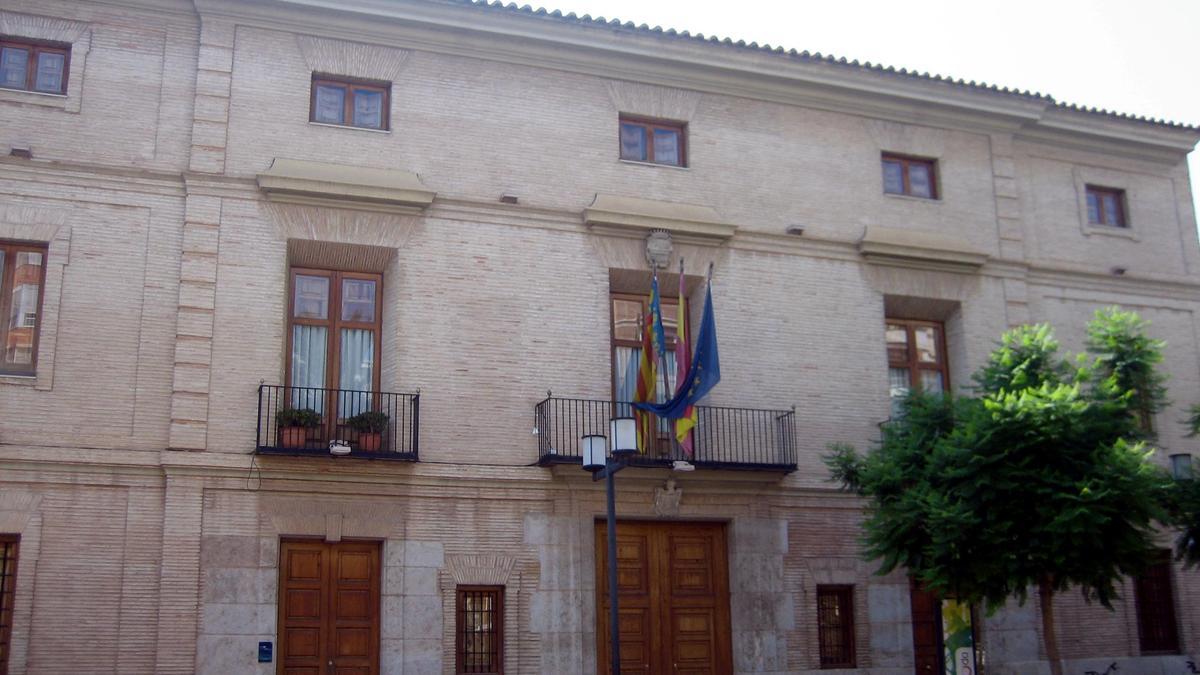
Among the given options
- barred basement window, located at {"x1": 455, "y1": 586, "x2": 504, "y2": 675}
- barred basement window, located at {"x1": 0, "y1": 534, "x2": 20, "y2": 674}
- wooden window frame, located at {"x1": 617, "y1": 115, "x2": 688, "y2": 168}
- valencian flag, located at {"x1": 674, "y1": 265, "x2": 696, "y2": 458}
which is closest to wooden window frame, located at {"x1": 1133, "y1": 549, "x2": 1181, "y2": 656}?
valencian flag, located at {"x1": 674, "y1": 265, "x2": 696, "y2": 458}

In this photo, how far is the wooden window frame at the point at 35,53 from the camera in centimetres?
1653

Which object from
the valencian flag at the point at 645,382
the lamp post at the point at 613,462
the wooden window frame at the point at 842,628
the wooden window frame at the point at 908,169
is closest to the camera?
the lamp post at the point at 613,462

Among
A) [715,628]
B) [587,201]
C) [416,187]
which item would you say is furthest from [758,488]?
[416,187]

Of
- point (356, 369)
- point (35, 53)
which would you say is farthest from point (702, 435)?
point (35, 53)

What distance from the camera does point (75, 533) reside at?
15.2m

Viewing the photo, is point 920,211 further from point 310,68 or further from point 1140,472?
point 310,68

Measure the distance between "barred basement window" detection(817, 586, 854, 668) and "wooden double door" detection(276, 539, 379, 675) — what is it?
631 cm

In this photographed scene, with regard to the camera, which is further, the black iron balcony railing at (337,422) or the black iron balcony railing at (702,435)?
the black iron balcony railing at (702,435)

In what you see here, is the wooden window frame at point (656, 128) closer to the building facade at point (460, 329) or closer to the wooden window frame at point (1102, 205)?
the building facade at point (460, 329)

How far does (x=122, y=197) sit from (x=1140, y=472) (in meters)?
12.9

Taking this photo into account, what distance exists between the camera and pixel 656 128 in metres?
19.4

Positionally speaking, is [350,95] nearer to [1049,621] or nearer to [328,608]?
[328,608]

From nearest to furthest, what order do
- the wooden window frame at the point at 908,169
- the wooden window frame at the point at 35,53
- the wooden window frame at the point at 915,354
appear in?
the wooden window frame at the point at 35,53 → the wooden window frame at the point at 915,354 → the wooden window frame at the point at 908,169

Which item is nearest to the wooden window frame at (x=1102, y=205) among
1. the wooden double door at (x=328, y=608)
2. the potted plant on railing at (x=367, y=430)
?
the potted plant on railing at (x=367, y=430)
